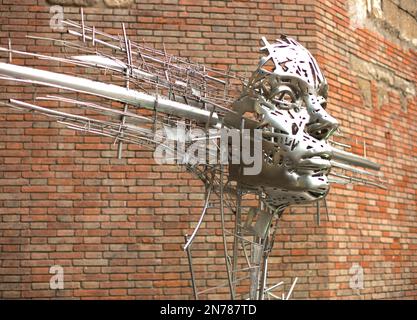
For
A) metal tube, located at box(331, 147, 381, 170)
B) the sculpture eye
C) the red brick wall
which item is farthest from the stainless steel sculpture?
the red brick wall

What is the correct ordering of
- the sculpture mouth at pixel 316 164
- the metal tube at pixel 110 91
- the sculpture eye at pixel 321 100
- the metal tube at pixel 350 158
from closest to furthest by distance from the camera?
1. the metal tube at pixel 110 91
2. the sculpture mouth at pixel 316 164
3. the sculpture eye at pixel 321 100
4. the metal tube at pixel 350 158

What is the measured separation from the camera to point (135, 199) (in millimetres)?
4934

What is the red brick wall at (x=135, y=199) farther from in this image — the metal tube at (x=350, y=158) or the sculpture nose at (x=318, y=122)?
the sculpture nose at (x=318, y=122)

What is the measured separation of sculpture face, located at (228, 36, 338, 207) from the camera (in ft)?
9.44

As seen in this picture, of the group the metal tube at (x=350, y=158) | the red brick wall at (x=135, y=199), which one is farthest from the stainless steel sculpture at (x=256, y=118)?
the red brick wall at (x=135, y=199)

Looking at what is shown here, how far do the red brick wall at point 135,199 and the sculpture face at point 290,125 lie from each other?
2032 millimetres

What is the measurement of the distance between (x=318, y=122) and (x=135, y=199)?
7.44 ft

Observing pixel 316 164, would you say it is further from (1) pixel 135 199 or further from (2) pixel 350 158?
(1) pixel 135 199

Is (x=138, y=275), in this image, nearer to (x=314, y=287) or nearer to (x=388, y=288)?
(x=314, y=287)

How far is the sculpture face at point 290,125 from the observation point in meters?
2.88


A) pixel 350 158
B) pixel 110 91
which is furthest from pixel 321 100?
pixel 110 91

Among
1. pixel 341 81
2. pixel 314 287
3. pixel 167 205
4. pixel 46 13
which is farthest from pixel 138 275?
pixel 341 81

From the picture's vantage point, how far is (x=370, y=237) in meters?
5.87

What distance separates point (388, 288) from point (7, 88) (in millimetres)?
3631
